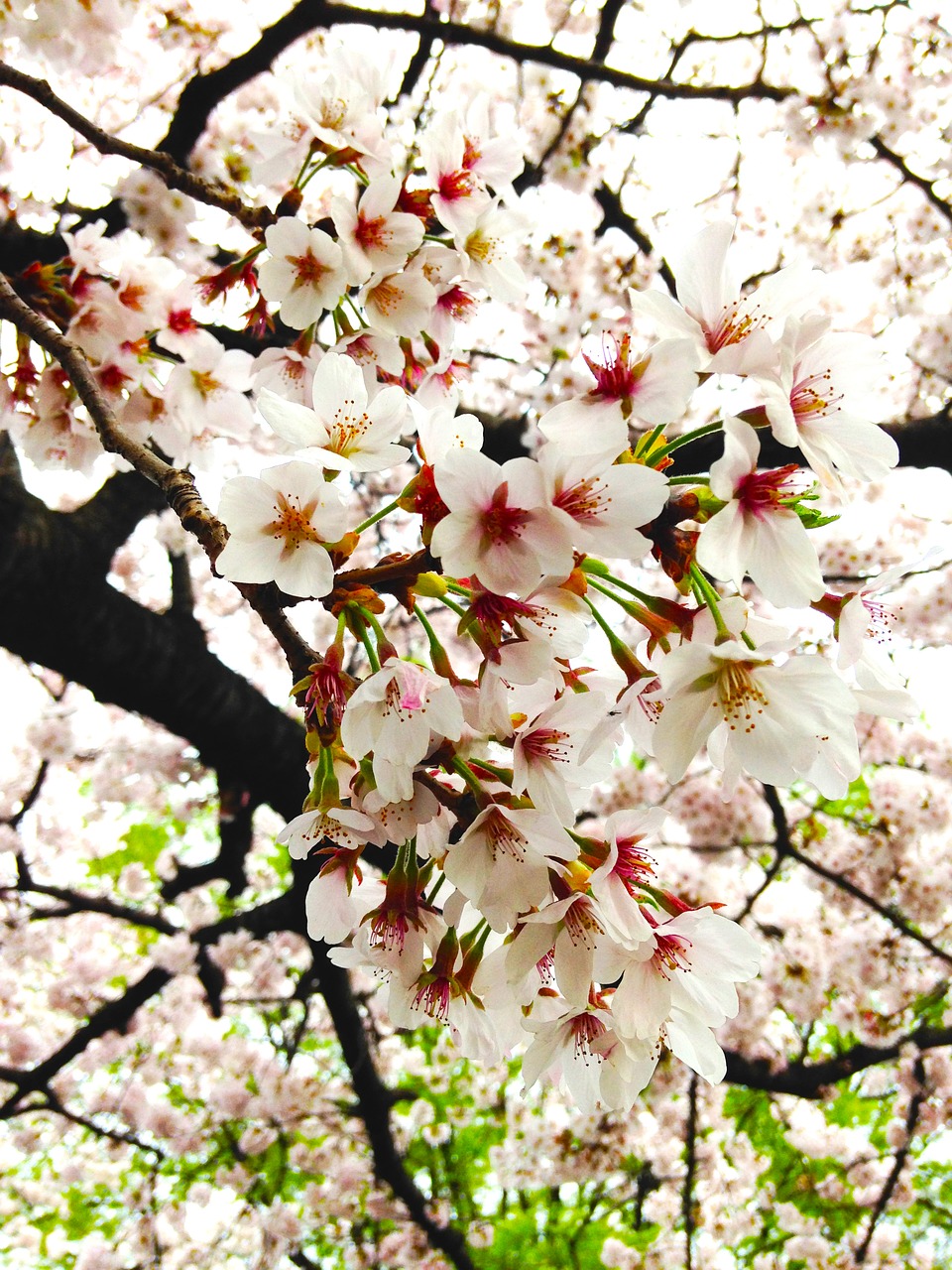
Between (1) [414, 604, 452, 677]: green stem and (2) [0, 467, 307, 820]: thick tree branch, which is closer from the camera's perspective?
(1) [414, 604, 452, 677]: green stem

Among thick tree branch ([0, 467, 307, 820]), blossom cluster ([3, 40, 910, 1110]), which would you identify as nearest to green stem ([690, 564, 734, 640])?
blossom cluster ([3, 40, 910, 1110])

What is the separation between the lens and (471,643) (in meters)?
2.40

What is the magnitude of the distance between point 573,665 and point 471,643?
1376 millimetres

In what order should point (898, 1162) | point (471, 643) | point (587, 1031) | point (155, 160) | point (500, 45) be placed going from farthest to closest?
point (898, 1162)
point (500, 45)
point (471, 643)
point (155, 160)
point (587, 1031)

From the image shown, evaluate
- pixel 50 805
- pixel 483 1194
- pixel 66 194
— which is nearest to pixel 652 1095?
pixel 483 1194

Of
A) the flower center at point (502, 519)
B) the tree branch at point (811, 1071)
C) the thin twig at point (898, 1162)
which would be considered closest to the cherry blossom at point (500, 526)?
the flower center at point (502, 519)

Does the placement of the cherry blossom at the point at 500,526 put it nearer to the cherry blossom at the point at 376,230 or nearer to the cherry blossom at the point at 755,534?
the cherry blossom at the point at 755,534

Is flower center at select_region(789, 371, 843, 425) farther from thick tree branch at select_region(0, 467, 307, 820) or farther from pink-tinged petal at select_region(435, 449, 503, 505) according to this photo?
thick tree branch at select_region(0, 467, 307, 820)

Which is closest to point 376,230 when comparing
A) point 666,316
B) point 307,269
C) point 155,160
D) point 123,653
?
point 307,269

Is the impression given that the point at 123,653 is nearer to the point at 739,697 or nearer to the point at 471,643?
the point at 471,643

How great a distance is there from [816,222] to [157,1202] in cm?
792

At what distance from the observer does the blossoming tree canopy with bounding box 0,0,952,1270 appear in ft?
2.59

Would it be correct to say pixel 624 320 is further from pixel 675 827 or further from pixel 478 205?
pixel 675 827

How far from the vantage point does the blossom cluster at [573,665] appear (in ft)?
2.40
